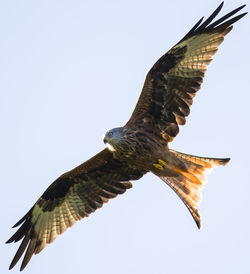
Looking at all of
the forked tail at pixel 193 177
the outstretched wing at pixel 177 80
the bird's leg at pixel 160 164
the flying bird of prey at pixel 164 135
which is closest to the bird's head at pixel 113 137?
the flying bird of prey at pixel 164 135

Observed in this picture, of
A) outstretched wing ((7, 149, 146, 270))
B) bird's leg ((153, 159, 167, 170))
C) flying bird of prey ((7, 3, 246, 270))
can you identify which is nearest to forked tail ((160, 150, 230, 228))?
Answer: flying bird of prey ((7, 3, 246, 270))

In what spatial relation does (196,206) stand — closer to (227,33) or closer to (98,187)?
(98,187)

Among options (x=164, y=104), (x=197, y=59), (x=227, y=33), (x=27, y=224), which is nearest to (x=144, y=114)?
(x=164, y=104)

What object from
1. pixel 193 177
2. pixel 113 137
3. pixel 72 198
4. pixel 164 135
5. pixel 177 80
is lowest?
pixel 193 177

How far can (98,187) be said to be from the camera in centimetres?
1115

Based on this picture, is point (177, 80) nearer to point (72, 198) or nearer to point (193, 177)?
point (193, 177)

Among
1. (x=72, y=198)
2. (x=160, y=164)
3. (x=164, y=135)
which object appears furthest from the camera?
(x=72, y=198)

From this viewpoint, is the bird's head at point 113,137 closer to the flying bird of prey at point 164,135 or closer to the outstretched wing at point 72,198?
the flying bird of prey at point 164,135

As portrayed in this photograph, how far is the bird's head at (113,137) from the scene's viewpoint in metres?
9.86

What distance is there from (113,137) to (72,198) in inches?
78.5

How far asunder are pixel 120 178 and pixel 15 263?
7.77 ft

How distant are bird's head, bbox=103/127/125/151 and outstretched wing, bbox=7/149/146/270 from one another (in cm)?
80

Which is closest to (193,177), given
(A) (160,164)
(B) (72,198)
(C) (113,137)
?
(A) (160,164)

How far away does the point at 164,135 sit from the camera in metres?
10.4
